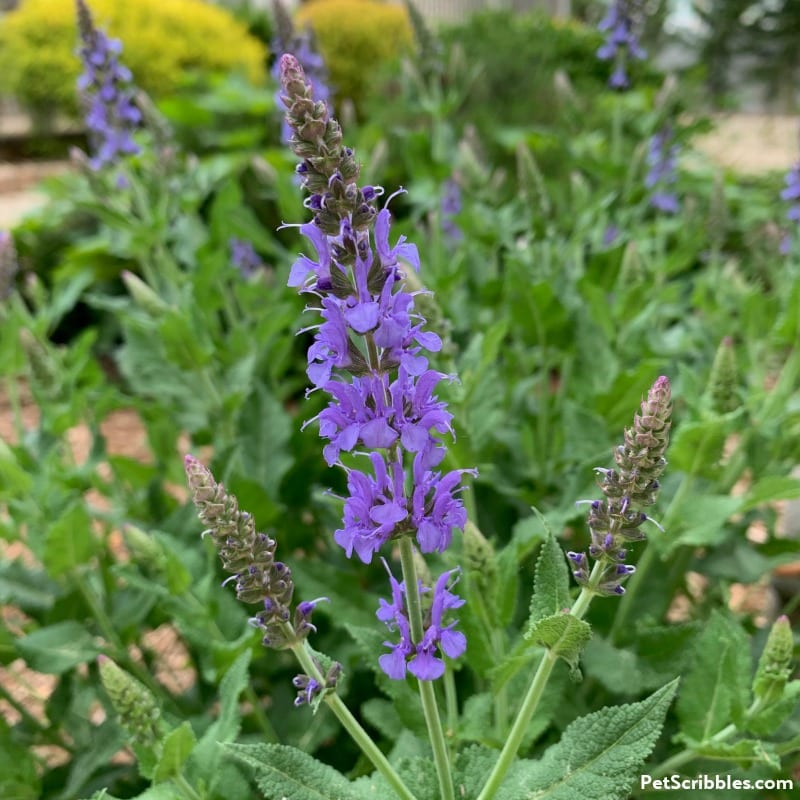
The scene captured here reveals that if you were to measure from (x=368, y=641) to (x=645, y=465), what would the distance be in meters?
0.74

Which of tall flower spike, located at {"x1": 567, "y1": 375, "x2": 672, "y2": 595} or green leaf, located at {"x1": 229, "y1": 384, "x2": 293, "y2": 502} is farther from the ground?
tall flower spike, located at {"x1": 567, "y1": 375, "x2": 672, "y2": 595}

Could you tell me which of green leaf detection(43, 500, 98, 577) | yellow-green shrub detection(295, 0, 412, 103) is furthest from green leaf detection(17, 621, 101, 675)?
yellow-green shrub detection(295, 0, 412, 103)

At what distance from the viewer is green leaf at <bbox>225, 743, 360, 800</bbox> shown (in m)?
1.19

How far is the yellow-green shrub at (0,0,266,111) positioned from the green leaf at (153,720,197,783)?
364 inches

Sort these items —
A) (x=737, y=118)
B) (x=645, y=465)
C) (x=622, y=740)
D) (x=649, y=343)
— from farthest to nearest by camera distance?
1. (x=737, y=118)
2. (x=649, y=343)
3. (x=622, y=740)
4. (x=645, y=465)

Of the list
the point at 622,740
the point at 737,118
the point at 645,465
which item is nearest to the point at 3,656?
the point at 622,740

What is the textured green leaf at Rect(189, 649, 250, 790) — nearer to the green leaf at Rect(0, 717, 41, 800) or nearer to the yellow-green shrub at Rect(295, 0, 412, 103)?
the green leaf at Rect(0, 717, 41, 800)

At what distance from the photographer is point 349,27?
11.2 meters

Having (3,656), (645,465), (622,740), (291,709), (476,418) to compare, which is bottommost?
(291,709)

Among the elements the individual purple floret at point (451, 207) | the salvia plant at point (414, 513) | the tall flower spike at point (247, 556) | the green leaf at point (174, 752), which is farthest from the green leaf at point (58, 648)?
the individual purple floret at point (451, 207)

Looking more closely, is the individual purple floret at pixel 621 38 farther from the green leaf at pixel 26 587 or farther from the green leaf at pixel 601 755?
the green leaf at pixel 26 587

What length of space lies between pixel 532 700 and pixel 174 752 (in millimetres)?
622

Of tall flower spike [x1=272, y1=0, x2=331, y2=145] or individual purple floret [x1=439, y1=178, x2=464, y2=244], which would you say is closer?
tall flower spike [x1=272, y1=0, x2=331, y2=145]

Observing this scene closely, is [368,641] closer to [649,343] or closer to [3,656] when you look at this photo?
[3,656]
